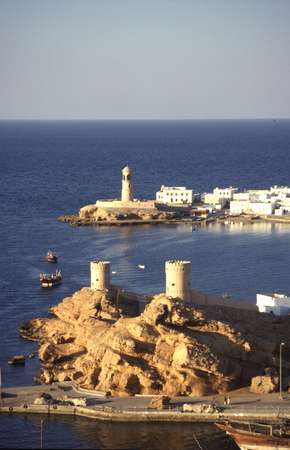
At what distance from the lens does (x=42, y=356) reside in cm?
5262

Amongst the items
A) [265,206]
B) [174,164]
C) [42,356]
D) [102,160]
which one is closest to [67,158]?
[102,160]

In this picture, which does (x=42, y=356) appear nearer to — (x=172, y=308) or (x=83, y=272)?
(x=172, y=308)

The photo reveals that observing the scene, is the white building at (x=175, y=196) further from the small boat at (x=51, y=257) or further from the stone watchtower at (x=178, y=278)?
the stone watchtower at (x=178, y=278)

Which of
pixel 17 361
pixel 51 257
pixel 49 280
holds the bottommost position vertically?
pixel 17 361

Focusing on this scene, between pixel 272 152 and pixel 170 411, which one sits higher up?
pixel 272 152

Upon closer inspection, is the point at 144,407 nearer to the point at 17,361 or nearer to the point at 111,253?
the point at 17,361

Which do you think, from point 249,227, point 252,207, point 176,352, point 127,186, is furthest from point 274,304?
point 127,186

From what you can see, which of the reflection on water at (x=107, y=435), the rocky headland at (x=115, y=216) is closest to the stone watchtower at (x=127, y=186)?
the rocky headland at (x=115, y=216)

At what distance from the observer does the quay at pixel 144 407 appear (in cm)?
4503

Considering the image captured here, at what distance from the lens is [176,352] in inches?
1866

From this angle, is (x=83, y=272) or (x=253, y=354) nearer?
(x=253, y=354)


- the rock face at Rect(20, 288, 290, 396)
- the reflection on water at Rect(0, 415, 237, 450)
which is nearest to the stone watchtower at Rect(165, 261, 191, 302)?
the rock face at Rect(20, 288, 290, 396)

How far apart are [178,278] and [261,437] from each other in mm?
10143

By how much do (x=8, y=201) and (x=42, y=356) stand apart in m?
62.3
